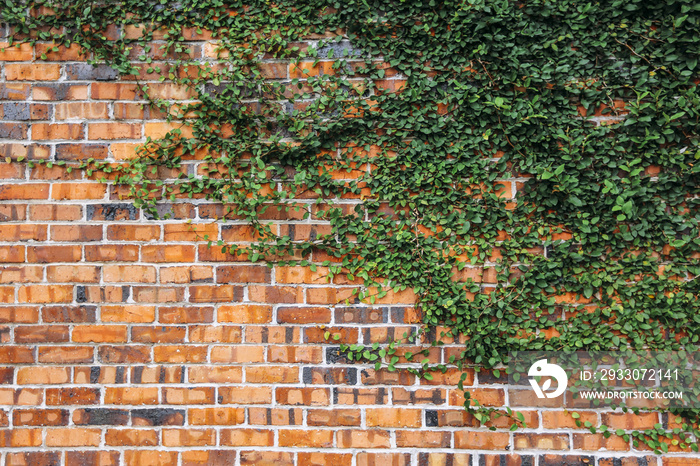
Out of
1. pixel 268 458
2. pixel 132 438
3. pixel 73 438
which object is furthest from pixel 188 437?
pixel 73 438

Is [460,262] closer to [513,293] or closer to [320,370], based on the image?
[513,293]

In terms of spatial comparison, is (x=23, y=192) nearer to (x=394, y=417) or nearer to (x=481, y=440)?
(x=394, y=417)

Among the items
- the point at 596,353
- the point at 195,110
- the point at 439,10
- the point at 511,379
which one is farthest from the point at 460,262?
the point at 195,110

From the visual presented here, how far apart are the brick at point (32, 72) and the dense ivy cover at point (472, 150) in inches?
5.7

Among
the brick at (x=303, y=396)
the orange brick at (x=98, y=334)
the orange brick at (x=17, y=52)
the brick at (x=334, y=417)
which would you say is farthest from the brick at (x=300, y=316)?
the orange brick at (x=17, y=52)

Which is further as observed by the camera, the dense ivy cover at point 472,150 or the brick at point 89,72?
the brick at point 89,72

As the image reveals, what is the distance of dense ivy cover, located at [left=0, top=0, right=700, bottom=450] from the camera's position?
5.53 feet

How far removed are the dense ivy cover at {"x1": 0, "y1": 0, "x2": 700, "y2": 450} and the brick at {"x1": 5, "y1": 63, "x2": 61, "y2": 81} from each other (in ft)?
0.48

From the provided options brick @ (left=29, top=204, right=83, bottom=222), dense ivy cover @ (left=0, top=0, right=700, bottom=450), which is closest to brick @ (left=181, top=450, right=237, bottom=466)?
dense ivy cover @ (left=0, top=0, right=700, bottom=450)

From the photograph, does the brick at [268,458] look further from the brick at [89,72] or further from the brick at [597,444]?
the brick at [89,72]

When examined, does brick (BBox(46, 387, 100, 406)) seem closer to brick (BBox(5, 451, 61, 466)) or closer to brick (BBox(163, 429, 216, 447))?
brick (BBox(5, 451, 61, 466))

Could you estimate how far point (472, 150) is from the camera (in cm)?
173

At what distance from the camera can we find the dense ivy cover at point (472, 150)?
1.69m

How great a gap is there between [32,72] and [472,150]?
1995 mm
